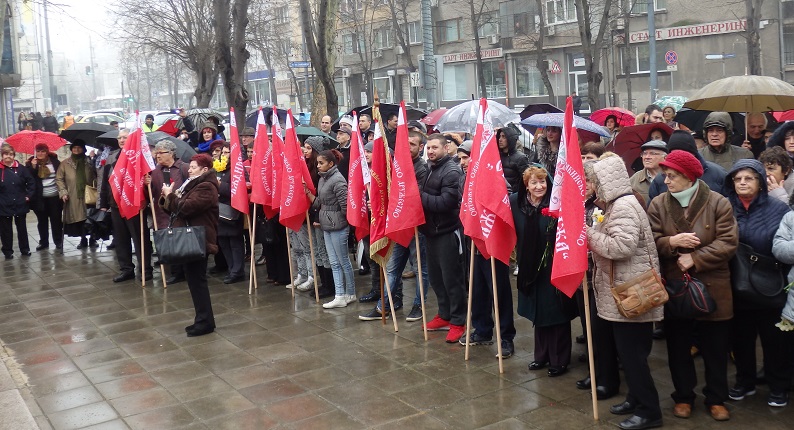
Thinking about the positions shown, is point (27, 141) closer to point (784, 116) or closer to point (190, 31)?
point (784, 116)

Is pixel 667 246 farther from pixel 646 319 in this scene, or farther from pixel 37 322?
pixel 37 322

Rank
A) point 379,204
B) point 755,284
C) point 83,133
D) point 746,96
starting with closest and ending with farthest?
point 755,284, point 379,204, point 746,96, point 83,133

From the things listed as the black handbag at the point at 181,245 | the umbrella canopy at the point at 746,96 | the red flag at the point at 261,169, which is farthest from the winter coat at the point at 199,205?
the umbrella canopy at the point at 746,96

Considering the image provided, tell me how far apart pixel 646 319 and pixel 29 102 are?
7489 centimetres

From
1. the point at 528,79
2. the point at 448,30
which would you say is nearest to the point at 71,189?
the point at 528,79

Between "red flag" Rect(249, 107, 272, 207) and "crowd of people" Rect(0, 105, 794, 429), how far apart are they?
0.42 meters

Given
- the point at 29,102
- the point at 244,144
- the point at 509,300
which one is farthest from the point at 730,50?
the point at 29,102

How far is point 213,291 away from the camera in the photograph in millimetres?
10961

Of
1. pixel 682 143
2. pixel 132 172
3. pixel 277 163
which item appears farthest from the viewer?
pixel 132 172

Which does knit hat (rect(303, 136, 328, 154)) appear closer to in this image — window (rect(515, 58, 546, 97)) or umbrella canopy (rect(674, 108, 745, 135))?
umbrella canopy (rect(674, 108, 745, 135))

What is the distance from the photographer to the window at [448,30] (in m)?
53.9

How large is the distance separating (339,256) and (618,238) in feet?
15.0

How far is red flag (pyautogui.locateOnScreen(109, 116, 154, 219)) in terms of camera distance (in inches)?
434

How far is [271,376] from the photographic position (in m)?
7.31
